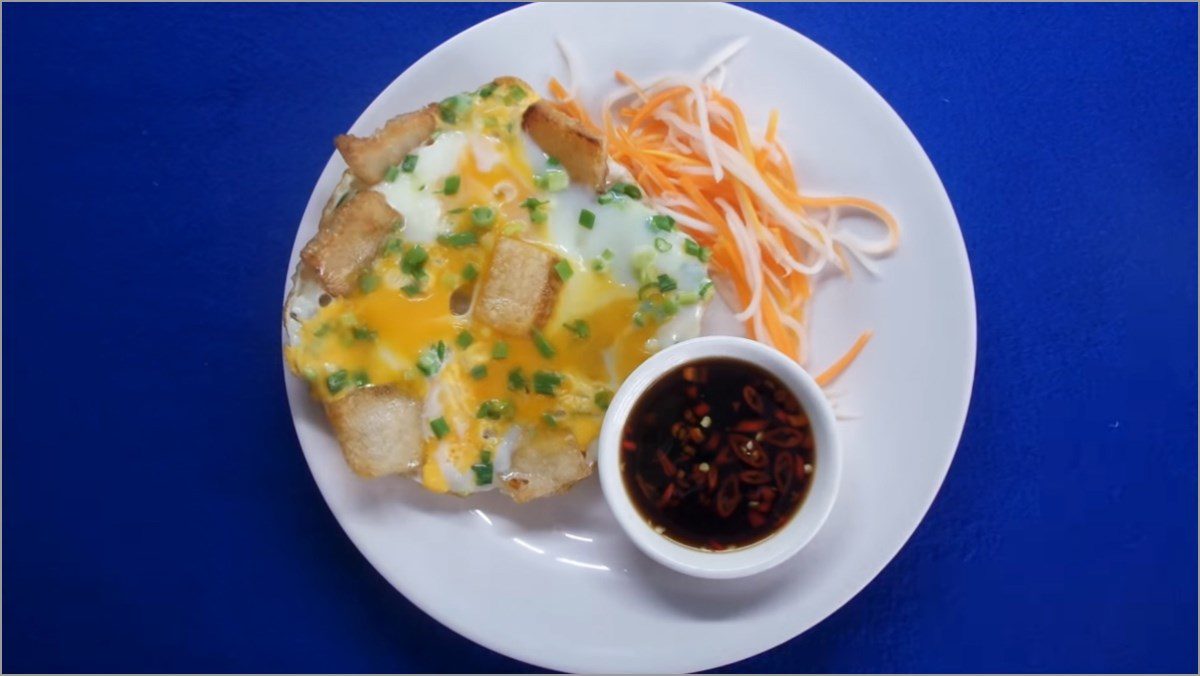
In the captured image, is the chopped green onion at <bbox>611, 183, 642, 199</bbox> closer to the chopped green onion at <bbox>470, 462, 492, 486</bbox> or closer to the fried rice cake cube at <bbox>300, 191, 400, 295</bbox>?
the fried rice cake cube at <bbox>300, 191, 400, 295</bbox>

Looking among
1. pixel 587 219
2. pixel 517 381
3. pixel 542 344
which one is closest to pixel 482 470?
pixel 517 381

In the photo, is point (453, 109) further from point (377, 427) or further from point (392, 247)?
point (377, 427)

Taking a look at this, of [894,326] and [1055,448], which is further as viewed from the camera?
[1055,448]

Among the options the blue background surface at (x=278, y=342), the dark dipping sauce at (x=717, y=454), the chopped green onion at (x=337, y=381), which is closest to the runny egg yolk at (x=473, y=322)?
the chopped green onion at (x=337, y=381)

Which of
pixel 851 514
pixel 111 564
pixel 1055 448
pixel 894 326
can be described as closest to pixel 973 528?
pixel 1055 448

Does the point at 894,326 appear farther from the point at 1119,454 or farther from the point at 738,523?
the point at 1119,454

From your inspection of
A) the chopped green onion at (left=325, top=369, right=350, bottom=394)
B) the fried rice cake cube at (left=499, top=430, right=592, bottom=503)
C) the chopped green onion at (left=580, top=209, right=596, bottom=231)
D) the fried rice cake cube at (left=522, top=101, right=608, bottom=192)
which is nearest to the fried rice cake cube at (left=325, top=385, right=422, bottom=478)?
the chopped green onion at (left=325, top=369, right=350, bottom=394)
